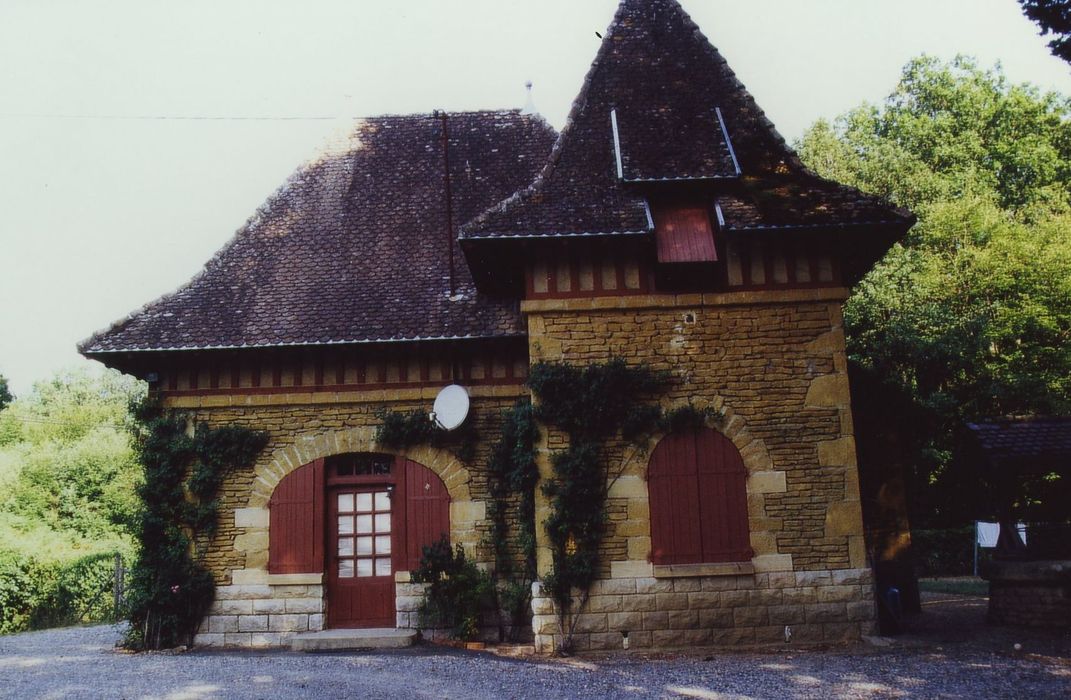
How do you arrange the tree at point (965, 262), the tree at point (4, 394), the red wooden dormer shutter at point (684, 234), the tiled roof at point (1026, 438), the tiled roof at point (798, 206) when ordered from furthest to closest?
the tree at point (4, 394) < the tree at point (965, 262) < the tiled roof at point (1026, 438) < the red wooden dormer shutter at point (684, 234) < the tiled roof at point (798, 206)

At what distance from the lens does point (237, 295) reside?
12484mm

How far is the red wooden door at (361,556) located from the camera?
11531 mm

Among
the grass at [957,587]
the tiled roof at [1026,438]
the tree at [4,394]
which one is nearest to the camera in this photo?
the tiled roof at [1026,438]

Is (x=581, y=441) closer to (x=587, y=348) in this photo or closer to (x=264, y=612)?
(x=587, y=348)

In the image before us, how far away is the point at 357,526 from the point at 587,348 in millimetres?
4355

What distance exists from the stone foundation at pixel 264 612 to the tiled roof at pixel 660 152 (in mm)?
5398

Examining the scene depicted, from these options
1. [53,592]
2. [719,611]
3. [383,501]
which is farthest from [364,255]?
[53,592]

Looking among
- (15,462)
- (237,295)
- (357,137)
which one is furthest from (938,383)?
(15,462)

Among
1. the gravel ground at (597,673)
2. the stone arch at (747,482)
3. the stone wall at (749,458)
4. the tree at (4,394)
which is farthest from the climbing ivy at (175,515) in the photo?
the tree at (4,394)

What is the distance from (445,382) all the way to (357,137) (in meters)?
5.77

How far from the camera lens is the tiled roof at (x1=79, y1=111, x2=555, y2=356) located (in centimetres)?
1165

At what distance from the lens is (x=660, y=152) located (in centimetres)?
1096

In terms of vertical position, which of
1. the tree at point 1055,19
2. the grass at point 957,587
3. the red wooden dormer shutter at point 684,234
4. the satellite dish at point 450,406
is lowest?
the grass at point 957,587

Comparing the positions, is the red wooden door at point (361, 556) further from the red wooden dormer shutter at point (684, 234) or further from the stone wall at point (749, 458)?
the red wooden dormer shutter at point (684, 234)
